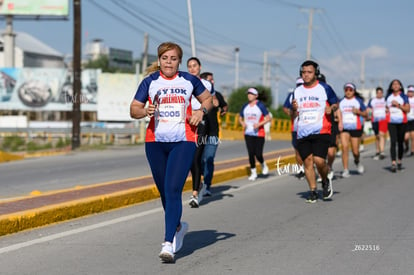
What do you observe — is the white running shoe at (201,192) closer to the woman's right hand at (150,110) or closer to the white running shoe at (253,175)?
the white running shoe at (253,175)

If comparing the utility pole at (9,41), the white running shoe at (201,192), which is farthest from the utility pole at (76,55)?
the utility pole at (9,41)

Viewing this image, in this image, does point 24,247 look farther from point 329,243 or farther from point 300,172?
point 300,172

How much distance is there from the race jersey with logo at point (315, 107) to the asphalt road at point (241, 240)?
1.03m

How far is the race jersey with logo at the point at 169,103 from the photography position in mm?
6219

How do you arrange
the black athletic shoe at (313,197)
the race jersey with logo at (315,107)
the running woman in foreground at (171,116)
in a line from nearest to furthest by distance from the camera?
the running woman in foreground at (171,116) → the race jersey with logo at (315,107) → the black athletic shoe at (313,197)

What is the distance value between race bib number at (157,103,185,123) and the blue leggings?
0.20m

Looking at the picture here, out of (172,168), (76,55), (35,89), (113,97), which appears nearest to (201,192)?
(172,168)

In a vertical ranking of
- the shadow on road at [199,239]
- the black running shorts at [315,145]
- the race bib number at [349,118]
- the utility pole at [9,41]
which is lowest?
the shadow on road at [199,239]

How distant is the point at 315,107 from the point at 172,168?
4.31 meters

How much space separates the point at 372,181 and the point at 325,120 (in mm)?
4062

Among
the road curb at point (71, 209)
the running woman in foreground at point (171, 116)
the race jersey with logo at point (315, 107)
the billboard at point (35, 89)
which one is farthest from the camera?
the billboard at point (35, 89)

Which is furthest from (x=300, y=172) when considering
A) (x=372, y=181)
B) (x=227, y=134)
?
(x=227, y=134)

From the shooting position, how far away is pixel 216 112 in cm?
1103

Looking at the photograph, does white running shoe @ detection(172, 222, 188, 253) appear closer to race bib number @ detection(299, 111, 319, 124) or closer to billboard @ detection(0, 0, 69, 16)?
race bib number @ detection(299, 111, 319, 124)
